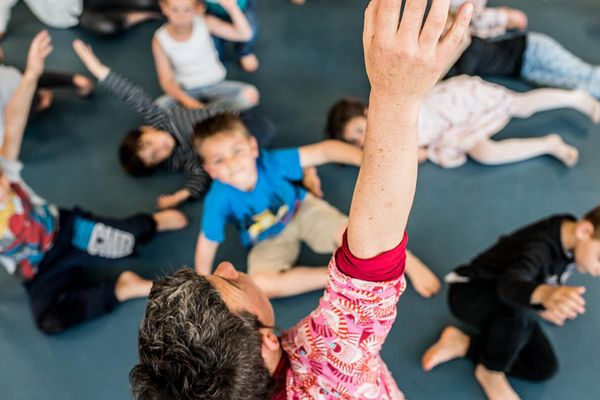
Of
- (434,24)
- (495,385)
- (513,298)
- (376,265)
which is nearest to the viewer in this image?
(434,24)

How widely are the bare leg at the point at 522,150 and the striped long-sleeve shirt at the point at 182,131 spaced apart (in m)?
0.88

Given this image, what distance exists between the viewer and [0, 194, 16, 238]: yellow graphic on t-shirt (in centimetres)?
129

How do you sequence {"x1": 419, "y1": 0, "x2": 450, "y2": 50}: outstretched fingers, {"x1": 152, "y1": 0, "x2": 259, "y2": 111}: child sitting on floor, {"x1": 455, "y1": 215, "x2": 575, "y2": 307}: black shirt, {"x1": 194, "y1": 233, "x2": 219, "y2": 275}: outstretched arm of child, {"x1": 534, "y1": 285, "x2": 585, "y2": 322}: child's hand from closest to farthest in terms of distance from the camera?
{"x1": 419, "y1": 0, "x2": 450, "y2": 50}: outstretched fingers < {"x1": 534, "y1": 285, "x2": 585, "y2": 322}: child's hand < {"x1": 455, "y1": 215, "x2": 575, "y2": 307}: black shirt < {"x1": 194, "y1": 233, "x2": 219, "y2": 275}: outstretched arm of child < {"x1": 152, "y1": 0, "x2": 259, "y2": 111}: child sitting on floor

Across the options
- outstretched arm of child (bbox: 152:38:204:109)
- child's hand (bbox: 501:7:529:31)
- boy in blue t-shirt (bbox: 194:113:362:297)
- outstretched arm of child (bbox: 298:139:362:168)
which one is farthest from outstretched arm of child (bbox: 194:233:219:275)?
child's hand (bbox: 501:7:529:31)

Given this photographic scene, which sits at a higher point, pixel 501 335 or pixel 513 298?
pixel 513 298

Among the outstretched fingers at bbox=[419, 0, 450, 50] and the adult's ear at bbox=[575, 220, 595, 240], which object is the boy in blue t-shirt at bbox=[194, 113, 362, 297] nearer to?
the adult's ear at bbox=[575, 220, 595, 240]

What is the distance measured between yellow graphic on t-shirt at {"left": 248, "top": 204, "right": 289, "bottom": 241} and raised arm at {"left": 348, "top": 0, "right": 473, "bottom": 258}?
907 millimetres

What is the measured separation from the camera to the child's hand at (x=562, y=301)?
976 mm

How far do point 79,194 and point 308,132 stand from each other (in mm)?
802

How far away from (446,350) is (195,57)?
1.24 metres

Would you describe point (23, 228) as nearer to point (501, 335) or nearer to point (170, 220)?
point (170, 220)

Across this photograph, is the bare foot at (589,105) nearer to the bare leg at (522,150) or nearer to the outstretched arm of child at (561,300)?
the bare leg at (522,150)

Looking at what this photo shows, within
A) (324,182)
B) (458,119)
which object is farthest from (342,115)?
(458,119)

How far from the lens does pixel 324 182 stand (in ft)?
5.46
